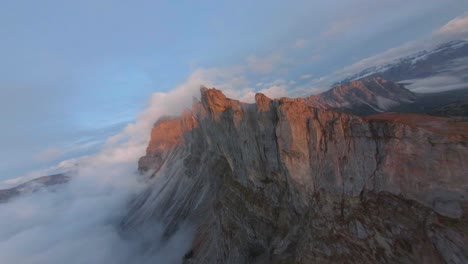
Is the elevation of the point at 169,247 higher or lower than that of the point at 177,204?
lower

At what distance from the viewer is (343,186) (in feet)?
140

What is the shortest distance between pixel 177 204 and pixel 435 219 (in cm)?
17665

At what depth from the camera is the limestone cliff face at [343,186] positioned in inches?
1276

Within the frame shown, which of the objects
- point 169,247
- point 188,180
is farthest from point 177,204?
point 169,247

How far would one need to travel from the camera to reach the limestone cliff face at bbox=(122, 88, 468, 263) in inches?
1276

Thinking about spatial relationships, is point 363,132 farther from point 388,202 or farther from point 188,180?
point 188,180

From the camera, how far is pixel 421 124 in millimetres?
36312

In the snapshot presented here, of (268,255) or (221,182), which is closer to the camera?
(268,255)

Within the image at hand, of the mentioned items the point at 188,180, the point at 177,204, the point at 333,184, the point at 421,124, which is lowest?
the point at 177,204

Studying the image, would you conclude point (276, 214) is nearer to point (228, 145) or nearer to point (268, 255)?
point (268, 255)

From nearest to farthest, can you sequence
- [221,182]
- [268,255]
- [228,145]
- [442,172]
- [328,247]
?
[442,172] → [328,247] → [268,255] → [228,145] → [221,182]

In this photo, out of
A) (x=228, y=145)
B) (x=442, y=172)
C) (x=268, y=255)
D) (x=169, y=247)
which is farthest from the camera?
(x=169, y=247)

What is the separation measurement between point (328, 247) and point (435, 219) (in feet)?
57.8

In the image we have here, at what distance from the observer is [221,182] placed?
312 ft
